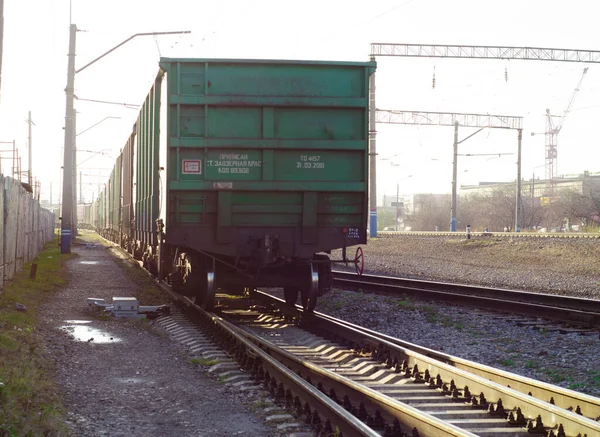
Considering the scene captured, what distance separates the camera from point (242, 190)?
10430 millimetres

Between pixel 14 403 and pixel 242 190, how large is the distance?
5156 millimetres

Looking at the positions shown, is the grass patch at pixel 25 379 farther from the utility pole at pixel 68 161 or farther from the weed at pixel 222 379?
the utility pole at pixel 68 161

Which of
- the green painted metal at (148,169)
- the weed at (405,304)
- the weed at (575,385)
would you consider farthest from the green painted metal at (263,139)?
the weed at (575,385)

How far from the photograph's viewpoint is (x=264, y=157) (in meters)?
10.5

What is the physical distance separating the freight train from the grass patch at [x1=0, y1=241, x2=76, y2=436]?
95.5 inches

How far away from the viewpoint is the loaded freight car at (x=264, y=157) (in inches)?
410

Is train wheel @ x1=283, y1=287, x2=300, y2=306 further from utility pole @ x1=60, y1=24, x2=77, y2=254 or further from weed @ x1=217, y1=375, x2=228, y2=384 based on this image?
utility pole @ x1=60, y1=24, x2=77, y2=254

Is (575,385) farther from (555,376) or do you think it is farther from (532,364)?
(532,364)

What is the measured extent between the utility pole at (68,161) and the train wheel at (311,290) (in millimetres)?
18317

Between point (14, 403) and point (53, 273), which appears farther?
point (53, 273)

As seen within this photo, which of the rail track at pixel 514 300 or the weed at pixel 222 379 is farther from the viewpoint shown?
the rail track at pixel 514 300

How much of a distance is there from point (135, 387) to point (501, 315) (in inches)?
257

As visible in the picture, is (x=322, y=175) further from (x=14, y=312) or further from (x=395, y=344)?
(x=14, y=312)

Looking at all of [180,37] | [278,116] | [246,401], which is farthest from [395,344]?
[180,37]
